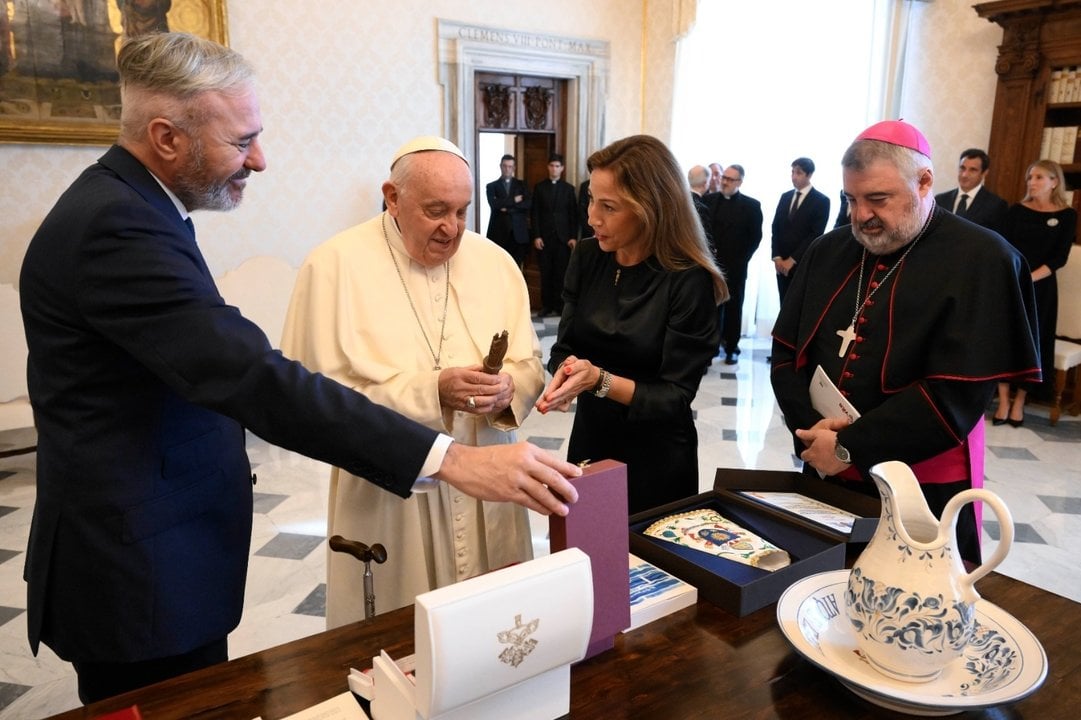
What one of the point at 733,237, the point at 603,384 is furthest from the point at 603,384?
the point at 733,237

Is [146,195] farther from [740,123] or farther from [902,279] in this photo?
[740,123]

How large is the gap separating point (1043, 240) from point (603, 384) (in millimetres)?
5045

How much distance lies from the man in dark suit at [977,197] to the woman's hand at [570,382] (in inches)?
202

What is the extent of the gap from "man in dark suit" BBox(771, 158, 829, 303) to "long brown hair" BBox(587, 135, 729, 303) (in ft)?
18.4

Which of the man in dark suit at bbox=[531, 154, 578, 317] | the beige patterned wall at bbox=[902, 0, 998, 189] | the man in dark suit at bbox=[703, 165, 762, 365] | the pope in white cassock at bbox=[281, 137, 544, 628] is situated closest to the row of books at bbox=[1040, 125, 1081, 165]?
the beige patterned wall at bbox=[902, 0, 998, 189]

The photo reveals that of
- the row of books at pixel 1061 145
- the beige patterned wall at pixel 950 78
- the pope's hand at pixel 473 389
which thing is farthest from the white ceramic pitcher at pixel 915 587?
the beige patterned wall at pixel 950 78

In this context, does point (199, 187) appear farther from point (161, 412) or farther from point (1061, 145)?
point (1061, 145)

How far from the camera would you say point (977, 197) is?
616 centimetres

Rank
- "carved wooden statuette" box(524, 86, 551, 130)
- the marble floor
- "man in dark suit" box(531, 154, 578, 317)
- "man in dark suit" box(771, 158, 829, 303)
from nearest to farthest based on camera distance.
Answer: the marble floor, "man in dark suit" box(771, 158, 829, 303), "carved wooden statuette" box(524, 86, 551, 130), "man in dark suit" box(531, 154, 578, 317)

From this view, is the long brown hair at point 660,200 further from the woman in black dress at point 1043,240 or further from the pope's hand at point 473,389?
the woman in black dress at point 1043,240

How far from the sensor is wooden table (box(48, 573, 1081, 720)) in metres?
1.16

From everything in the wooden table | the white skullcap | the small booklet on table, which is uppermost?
the white skullcap

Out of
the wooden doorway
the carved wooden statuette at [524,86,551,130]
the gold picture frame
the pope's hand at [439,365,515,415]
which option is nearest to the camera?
the pope's hand at [439,365,515,415]

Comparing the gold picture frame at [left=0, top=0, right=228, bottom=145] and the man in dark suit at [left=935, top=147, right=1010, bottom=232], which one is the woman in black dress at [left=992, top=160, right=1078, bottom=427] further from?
the gold picture frame at [left=0, top=0, right=228, bottom=145]
